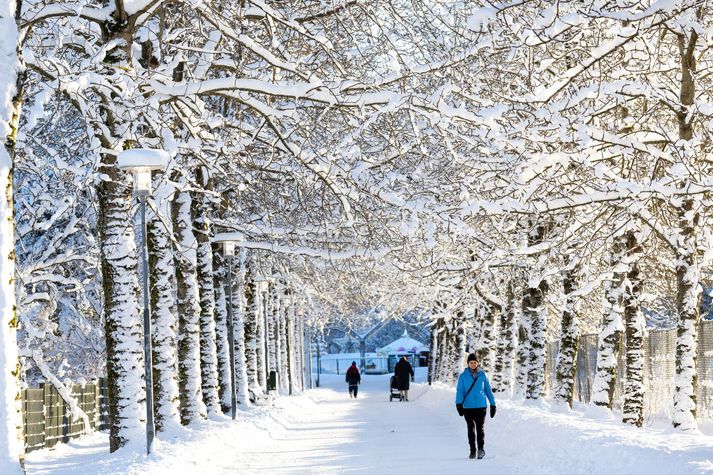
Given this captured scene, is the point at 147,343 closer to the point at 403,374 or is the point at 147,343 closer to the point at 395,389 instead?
the point at 403,374

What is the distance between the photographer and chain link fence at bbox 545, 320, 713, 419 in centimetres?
2081

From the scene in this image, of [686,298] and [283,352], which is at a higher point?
[686,298]

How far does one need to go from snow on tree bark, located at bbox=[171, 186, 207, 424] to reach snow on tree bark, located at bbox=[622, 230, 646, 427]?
7.93 metres

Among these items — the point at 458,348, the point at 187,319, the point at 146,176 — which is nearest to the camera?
the point at 146,176

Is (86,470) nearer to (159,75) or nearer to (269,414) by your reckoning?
(159,75)

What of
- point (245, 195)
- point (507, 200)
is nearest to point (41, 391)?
point (245, 195)

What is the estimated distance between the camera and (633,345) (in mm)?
19500

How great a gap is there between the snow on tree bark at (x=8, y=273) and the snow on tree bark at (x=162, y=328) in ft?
30.9

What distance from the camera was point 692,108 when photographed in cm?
1530

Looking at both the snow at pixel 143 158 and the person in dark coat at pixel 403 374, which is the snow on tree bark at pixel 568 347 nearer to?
the snow at pixel 143 158

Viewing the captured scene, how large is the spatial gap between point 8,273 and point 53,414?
15.8 meters

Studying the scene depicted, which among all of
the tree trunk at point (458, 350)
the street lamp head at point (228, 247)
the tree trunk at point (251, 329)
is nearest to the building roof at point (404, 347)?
the tree trunk at point (458, 350)

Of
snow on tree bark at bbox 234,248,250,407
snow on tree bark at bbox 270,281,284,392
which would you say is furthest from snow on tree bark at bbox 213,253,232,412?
snow on tree bark at bbox 270,281,284,392

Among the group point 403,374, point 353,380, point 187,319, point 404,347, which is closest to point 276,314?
point 403,374
